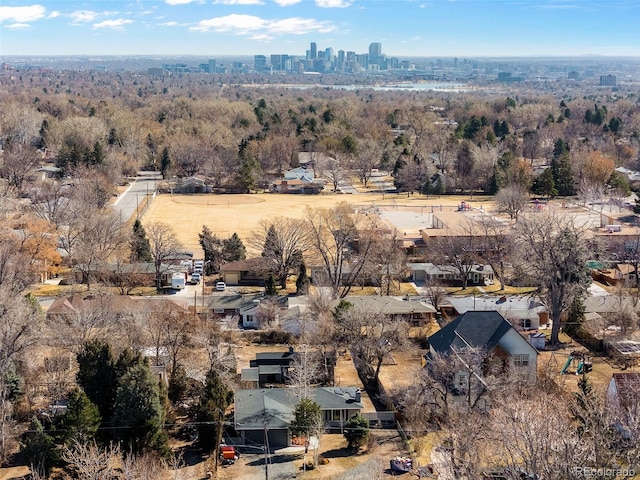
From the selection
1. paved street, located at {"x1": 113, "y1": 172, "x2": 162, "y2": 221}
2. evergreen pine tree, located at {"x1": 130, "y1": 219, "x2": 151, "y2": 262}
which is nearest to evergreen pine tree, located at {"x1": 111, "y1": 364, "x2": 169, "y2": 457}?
evergreen pine tree, located at {"x1": 130, "y1": 219, "x2": 151, "y2": 262}

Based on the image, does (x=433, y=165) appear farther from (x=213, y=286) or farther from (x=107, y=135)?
(x=213, y=286)

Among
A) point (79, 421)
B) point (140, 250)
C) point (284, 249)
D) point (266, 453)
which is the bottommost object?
point (266, 453)

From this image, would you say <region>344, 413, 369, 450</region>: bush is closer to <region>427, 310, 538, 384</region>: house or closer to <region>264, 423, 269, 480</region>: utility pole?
<region>264, 423, 269, 480</region>: utility pole

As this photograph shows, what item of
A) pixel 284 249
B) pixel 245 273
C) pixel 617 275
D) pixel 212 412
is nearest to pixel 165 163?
pixel 245 273

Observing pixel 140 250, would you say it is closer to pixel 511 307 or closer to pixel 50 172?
pixel 511 307

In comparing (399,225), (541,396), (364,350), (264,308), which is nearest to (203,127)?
(399,225)

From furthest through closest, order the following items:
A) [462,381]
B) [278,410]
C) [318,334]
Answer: [318,334] → [462,381] → [278,410]
